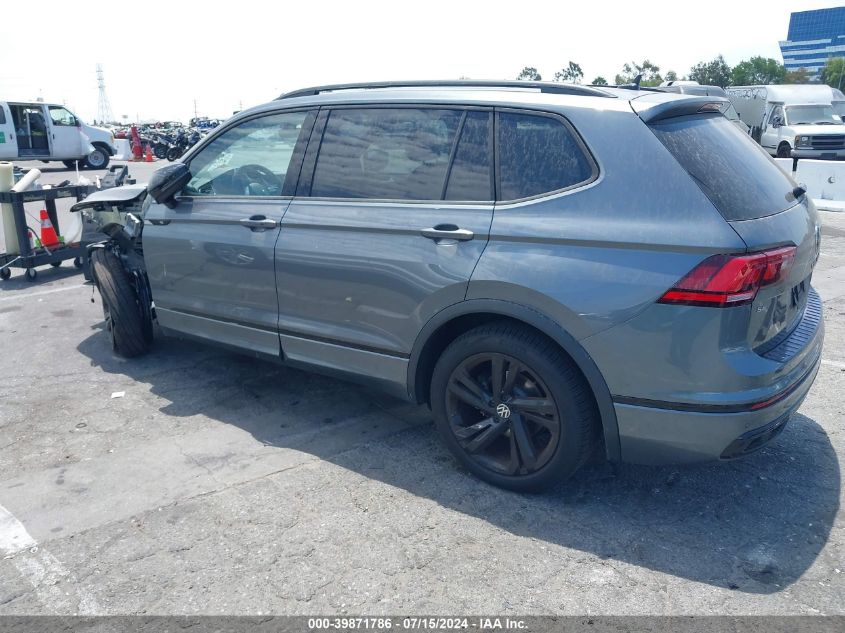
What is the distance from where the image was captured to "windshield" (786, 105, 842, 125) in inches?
928

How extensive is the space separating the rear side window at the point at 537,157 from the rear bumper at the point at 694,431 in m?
1.03

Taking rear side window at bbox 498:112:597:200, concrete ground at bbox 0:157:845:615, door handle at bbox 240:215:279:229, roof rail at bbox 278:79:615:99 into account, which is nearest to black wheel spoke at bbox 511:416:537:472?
concrete ground at bbox 0:157:845:615

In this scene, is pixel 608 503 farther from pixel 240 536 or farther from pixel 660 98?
pixel 660 98

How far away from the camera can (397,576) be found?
2896 millimetres

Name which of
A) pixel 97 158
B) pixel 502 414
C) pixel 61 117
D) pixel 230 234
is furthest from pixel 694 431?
pixel 97 158

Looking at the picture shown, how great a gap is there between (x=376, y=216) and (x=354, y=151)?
469 millimetres

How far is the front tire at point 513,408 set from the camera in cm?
318

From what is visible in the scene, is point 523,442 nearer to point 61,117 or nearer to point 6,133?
point 6,133

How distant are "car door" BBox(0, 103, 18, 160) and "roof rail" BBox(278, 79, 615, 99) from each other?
21.7 m

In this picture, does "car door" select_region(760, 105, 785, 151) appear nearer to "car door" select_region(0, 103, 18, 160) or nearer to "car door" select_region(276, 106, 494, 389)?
"car door" select_region(276, 106, 494, 389)

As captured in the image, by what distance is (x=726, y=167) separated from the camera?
3.14 meters

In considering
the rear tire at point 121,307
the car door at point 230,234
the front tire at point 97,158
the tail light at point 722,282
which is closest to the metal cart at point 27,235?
the rear tire at point 121,307

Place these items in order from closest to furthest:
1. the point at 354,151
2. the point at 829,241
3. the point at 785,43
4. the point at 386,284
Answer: the point at 386,284 → the point at 354,151 → the point at 829,241 → the point at 785,43

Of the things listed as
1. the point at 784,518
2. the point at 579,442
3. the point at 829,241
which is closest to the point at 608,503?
the point at 579,442
